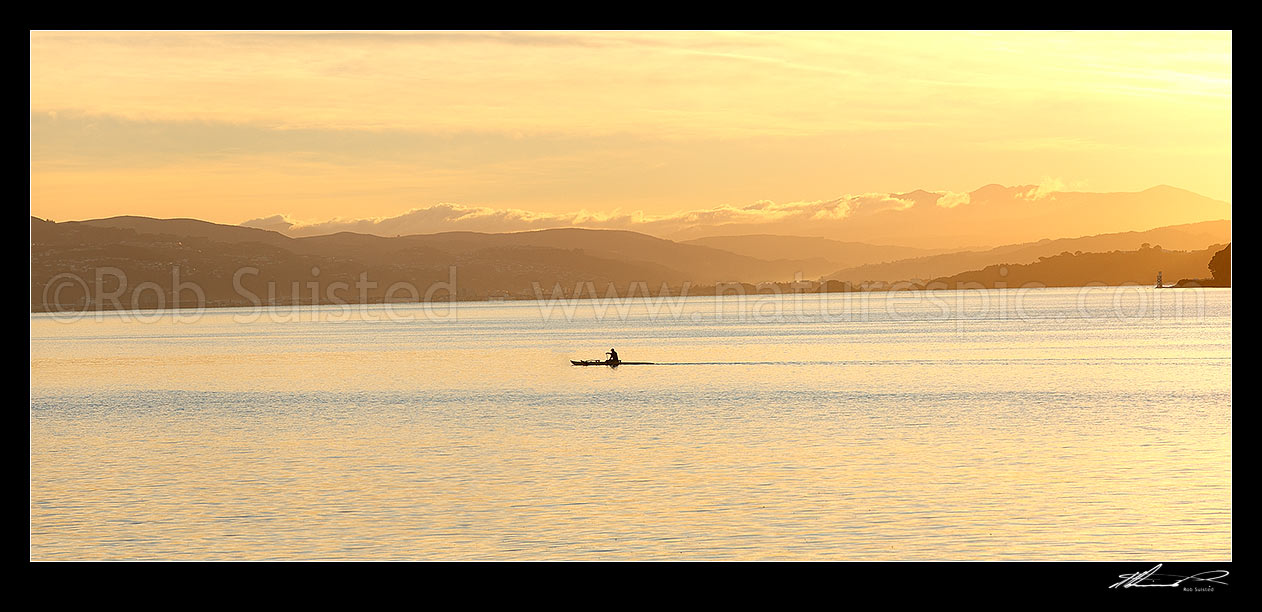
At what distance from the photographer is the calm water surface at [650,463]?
26219 mm

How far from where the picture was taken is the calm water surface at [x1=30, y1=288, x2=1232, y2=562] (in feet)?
86.0

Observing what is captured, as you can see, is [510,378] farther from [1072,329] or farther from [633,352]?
[1072,329]

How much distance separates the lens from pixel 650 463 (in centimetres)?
3819

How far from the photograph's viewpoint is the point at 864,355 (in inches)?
4060
